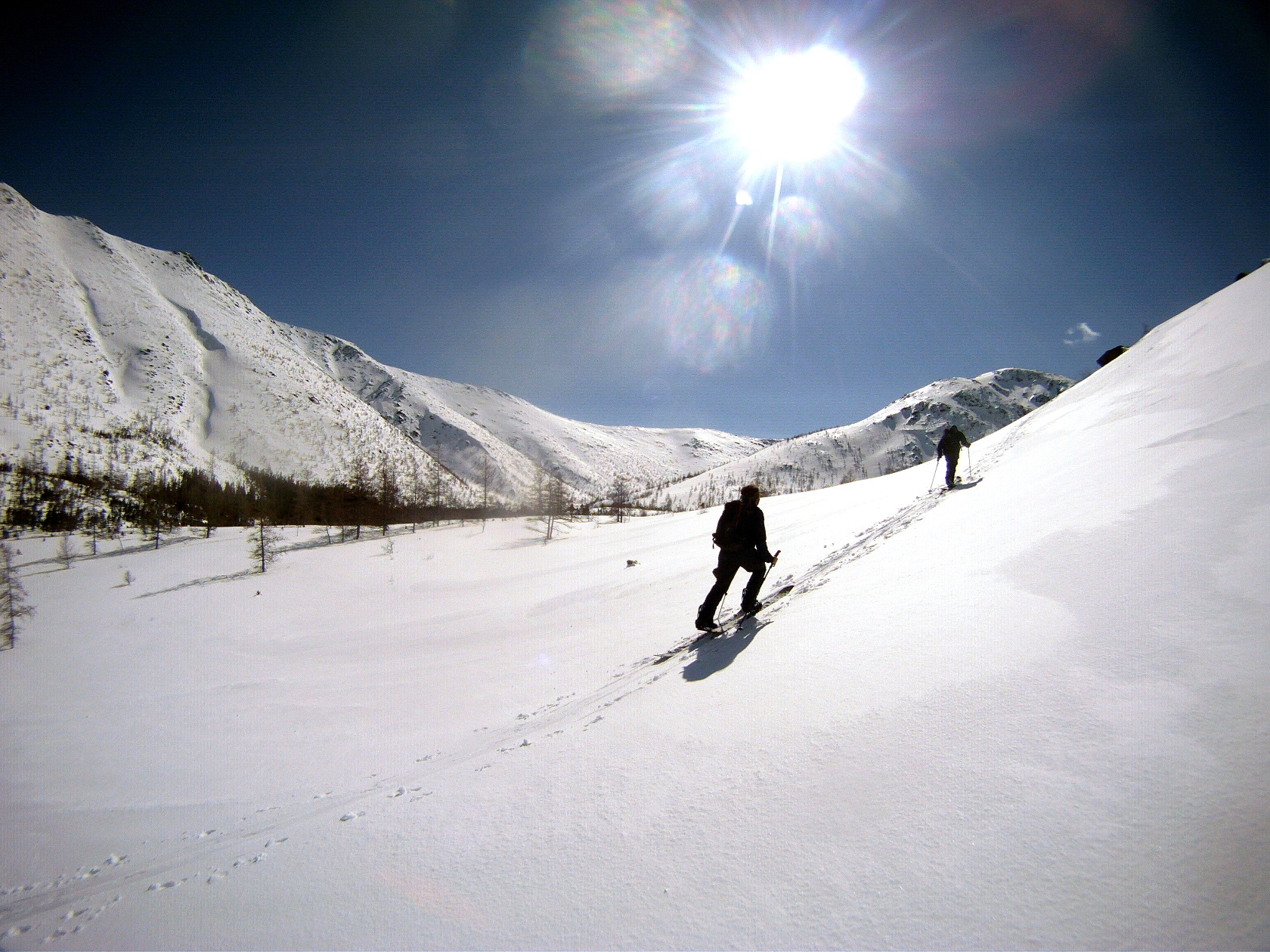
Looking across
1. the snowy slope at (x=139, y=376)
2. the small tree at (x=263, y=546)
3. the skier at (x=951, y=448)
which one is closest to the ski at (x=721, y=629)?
the skier at (x=951, y=448)

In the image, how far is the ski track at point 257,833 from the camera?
323cm

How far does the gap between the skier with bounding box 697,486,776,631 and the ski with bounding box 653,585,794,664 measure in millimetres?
94

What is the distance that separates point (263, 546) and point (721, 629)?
88.7ft

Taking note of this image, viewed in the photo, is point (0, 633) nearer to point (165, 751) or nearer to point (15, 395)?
point (165, 751)

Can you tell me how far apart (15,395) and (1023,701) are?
122m

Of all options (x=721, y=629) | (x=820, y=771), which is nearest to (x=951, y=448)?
(x=721, y=629)

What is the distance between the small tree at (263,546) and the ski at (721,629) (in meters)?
24.2

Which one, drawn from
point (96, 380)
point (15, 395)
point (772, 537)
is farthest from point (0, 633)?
point (96, 380)

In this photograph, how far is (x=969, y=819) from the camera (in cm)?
196

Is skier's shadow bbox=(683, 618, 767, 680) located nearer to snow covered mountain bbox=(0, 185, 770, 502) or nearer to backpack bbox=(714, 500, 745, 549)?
backpack bbox=(714, 500, 745, 549)

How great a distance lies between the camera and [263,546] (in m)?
23.5

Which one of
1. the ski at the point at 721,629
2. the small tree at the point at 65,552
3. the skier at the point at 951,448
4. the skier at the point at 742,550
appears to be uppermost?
the skier at the point at 951,448

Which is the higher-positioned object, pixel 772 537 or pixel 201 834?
pixel 772 537

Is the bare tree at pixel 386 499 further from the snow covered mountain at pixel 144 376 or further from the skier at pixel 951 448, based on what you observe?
the snow covered mountain at pixel 144 376
